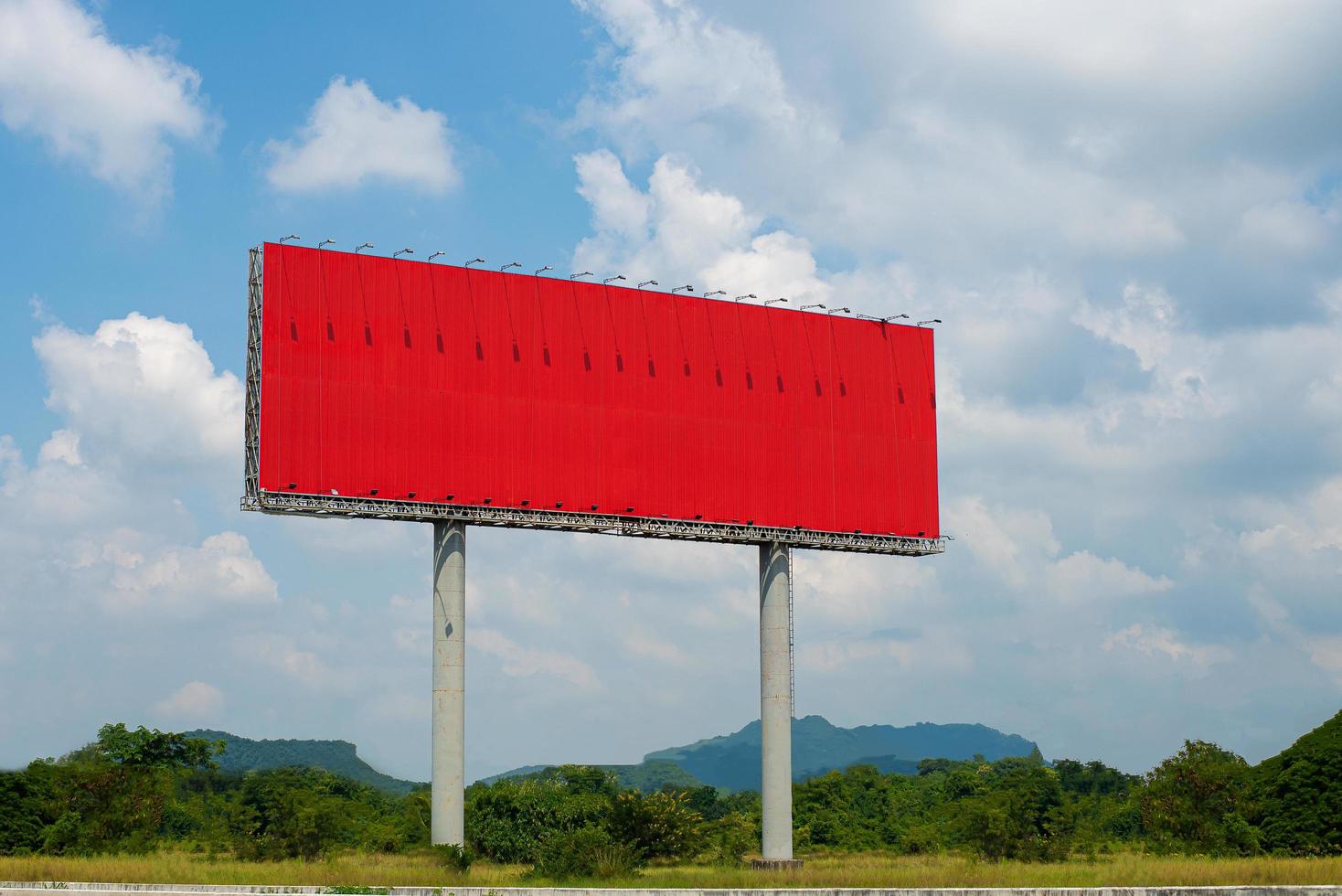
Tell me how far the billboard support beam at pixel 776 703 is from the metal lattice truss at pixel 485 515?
4.19 ft

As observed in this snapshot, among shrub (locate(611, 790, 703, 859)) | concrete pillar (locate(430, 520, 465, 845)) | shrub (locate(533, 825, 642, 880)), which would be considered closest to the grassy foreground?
shrub (locate(533, 825, 642, 880))

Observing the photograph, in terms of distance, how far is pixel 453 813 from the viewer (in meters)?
39.0

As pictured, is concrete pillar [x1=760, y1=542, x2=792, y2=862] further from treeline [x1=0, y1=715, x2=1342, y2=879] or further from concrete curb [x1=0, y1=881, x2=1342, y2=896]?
concrete curb [x1=0, y1=881, x2=1342, y2=896]

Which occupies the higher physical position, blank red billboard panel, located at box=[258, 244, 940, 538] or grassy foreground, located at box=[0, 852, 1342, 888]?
blank red billboard panel, located at box=[258, 244, 940, 538]

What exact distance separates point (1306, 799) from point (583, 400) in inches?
1009

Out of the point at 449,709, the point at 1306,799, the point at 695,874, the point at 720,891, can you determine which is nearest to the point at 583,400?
the point at 449,709

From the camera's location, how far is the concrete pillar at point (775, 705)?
43.5 m

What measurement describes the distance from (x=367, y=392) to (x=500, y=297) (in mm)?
4956

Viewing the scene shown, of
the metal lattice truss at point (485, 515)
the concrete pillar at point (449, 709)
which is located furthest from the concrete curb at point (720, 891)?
the metal lattice truss at point (485, 515)

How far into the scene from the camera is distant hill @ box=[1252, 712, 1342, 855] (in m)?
44.3

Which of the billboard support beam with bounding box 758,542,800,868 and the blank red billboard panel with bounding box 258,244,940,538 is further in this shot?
the billboard support beam with bounding box 758,542,800,868

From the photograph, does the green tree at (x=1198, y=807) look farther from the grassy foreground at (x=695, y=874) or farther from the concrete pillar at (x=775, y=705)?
the concrete pillar at (x=775, y=705)

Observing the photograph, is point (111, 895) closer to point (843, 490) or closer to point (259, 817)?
point (259, 817)

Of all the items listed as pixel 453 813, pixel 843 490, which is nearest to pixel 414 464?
pixel 453 813
